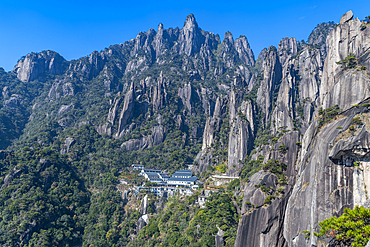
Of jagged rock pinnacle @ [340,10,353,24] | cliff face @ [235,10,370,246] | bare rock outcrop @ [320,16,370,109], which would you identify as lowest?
cliff face @ [235,10,370,246]

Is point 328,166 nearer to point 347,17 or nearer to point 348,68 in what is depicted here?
point 348,68

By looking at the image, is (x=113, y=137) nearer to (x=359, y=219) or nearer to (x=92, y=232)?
(x=92, y=232)

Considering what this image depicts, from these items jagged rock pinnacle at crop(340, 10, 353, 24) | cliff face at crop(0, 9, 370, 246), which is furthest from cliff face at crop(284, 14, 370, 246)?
jagged rock pinnacle at crop(340, 10, 353, 24)

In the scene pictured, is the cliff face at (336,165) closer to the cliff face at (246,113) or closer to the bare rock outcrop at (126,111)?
the cliff face at (246,113)

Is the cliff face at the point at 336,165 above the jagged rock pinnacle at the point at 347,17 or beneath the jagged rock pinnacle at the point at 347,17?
beneath

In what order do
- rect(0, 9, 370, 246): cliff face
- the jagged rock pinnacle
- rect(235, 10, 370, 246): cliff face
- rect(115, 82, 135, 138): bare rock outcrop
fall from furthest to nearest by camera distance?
rect(115, 82, 135, 138): bare rock outcrop
the jagged rock pinnacle
rect(0, 9, 370, 246): cliff face
rect(235, 10, 370, 246): cliff face

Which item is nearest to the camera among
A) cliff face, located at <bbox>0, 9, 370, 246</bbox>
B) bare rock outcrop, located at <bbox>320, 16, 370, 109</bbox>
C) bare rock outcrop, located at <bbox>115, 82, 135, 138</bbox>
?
cliff face, located at <bbox>0, 9, 370, 246</bbox>

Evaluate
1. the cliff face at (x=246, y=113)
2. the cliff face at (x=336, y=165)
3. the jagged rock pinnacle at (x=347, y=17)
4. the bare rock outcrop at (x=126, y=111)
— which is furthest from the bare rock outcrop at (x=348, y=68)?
the bare rock outcrop at (x=126, y=111)

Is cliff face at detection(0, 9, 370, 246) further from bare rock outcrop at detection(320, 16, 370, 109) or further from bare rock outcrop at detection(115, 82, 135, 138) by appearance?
bare rock outcrop at detection(115, 82, 135, 138)

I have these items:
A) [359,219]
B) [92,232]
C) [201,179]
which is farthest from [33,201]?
[359,219]

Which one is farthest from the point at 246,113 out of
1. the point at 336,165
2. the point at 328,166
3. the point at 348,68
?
the point at 336,165

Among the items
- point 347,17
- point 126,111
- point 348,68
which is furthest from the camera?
point 126,111

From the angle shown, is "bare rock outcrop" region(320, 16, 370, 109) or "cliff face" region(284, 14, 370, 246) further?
"bare rock outcrop" region(320, 16, 370, 109)
